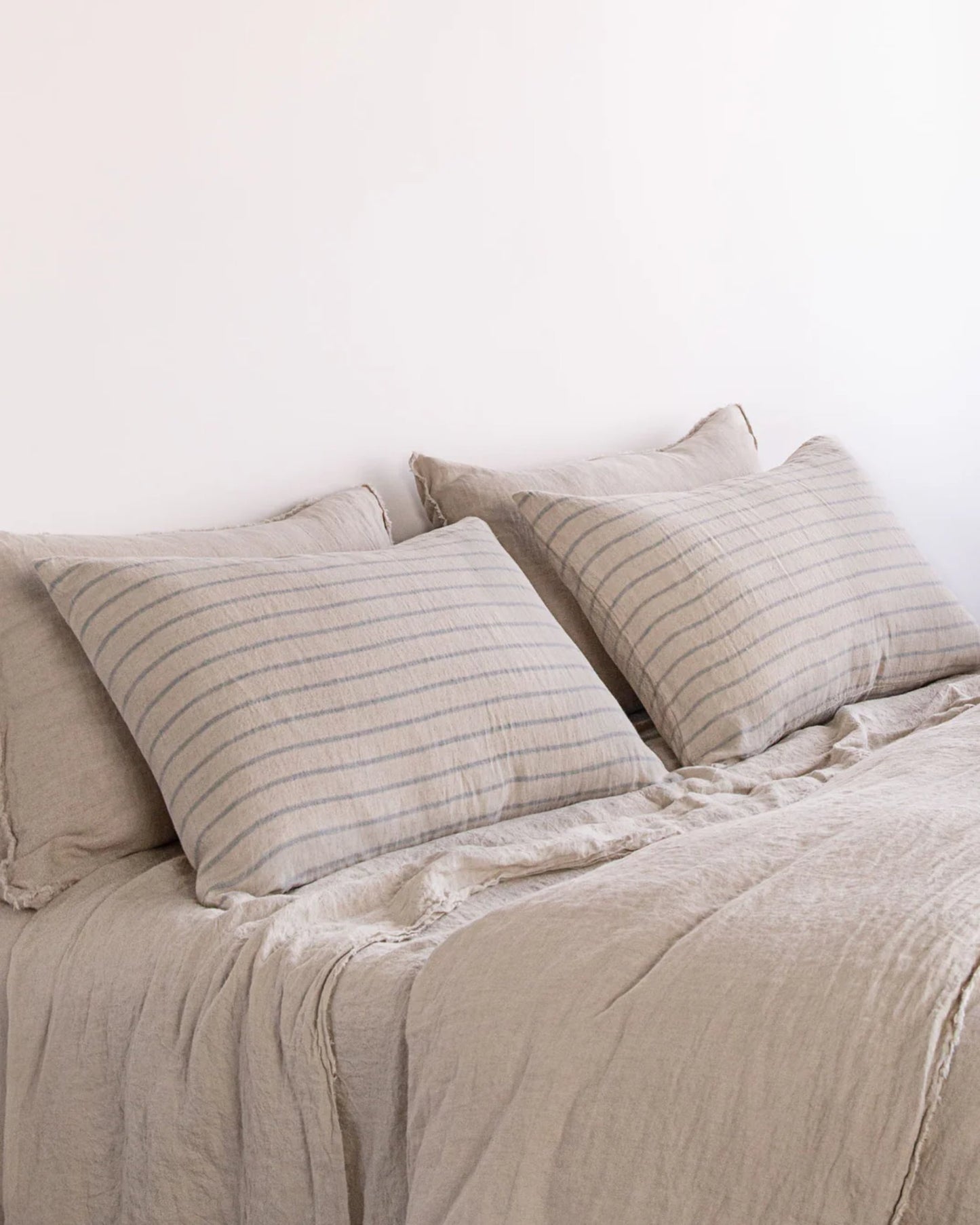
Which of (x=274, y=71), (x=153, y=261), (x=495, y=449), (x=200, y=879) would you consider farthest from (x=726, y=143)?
(x=200, y=879)

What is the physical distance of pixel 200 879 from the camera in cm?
131

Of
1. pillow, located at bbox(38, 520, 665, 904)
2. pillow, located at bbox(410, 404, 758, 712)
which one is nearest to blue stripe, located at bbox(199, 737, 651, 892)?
pillow, located at bbox(38, 520, 665, 904)

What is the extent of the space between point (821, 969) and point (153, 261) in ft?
4.32

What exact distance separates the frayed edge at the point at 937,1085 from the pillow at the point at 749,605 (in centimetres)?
89

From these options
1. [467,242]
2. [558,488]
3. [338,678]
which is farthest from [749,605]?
[467,242]

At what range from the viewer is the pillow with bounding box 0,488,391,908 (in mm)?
1409

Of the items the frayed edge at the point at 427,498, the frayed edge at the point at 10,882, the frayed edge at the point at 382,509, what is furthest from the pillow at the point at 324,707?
the frayed edge at the point at 427,498

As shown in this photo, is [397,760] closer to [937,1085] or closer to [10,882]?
[10,882]

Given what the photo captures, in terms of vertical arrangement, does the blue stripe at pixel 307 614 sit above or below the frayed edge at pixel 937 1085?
above

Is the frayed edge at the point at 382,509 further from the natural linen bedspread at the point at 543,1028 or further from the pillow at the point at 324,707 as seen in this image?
the natural linen bedspread at the point at 543,1028

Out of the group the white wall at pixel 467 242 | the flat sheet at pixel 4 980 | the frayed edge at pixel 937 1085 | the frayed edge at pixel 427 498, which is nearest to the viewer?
the frayed edge at pixel 937 1085

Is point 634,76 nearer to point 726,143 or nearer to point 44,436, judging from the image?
point 726,143

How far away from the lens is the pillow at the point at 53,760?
141 centimetres

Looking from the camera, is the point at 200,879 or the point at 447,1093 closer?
the point at 447,1093
